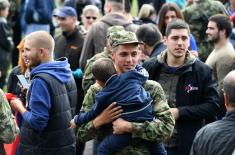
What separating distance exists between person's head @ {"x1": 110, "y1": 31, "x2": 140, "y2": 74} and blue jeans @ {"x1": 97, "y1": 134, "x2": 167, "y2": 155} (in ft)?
1.98

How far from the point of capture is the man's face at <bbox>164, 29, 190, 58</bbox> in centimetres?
768

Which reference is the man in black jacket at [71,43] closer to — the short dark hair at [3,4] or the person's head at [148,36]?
the person's head at [148,36]

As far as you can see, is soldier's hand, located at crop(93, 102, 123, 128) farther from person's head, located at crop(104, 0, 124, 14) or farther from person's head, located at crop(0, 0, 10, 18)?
person's head, located at crop(0, 0, 10, 18)

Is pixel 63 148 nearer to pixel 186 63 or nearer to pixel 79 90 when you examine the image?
pixel 186 63

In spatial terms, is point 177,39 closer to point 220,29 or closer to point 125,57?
point 125,57

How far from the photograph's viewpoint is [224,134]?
5.81 meters

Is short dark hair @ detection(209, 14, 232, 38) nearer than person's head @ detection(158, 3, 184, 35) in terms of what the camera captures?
Yes

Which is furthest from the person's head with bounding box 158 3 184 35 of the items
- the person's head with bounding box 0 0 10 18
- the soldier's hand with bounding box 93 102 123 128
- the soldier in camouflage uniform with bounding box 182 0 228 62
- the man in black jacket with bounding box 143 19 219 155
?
the soldier's hand with bounding box 93 102 123 128

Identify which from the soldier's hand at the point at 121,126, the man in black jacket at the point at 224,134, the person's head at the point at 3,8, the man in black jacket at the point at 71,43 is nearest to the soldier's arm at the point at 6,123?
the soldier's hand at the point at 121,126

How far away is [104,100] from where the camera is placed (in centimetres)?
642

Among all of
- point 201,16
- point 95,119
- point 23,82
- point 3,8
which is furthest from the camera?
point 3,8

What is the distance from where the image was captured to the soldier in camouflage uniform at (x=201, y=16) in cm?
1168

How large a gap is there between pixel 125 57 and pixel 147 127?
672mm

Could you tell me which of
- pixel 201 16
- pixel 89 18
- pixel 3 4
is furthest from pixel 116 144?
pixel 3 4
